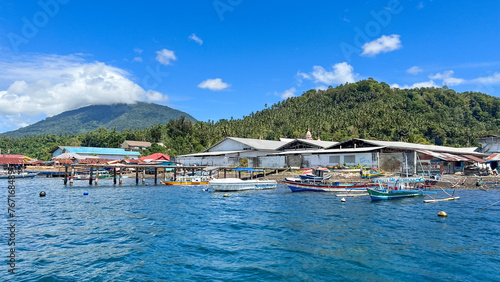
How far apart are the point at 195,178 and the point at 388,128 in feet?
269

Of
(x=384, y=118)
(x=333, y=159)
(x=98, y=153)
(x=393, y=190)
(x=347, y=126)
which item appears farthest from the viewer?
(x=384, y=118)

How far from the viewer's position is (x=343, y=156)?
5391 cm

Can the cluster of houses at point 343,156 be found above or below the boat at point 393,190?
above

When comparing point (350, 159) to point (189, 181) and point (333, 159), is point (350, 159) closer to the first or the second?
point (333, 159)

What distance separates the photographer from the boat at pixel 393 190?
3002 centimetres

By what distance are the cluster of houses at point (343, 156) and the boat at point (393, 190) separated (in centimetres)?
918

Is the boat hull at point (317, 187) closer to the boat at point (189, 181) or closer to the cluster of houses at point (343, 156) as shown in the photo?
the cluster of houses at point (343, 156)

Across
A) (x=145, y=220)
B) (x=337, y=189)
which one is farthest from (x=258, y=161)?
(x=145, y=220)

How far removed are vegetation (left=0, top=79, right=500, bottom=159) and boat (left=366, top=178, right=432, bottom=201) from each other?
58.8m

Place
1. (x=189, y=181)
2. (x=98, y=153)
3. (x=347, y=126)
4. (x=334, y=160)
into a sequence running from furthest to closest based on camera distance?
1. (x=347, y=126)
2. (x=98, y=153)
3. (x=334, y=160)
4. (x=189, y=181)

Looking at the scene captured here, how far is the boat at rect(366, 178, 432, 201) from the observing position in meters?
30.0

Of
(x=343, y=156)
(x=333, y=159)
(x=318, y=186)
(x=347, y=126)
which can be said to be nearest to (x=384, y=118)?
(x=347, y=126)

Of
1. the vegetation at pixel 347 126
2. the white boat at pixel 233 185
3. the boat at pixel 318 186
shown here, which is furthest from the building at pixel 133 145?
the boat at pixel 318 186

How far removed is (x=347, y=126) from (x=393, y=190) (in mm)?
92461
